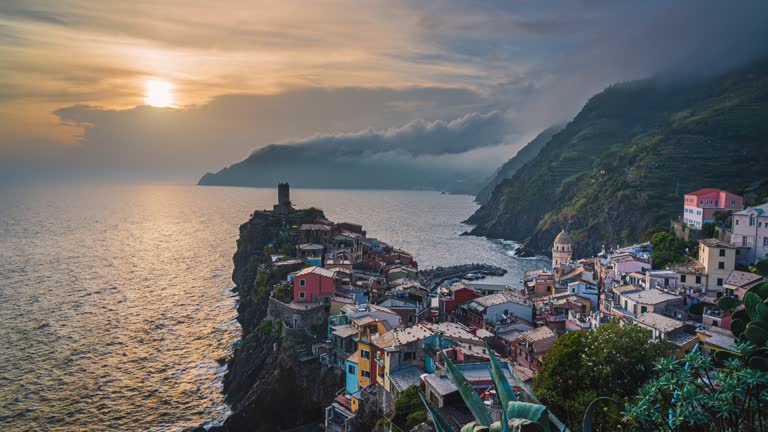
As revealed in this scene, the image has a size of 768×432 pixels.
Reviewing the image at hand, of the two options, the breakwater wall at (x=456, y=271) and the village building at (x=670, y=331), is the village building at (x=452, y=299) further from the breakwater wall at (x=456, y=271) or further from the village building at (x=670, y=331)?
the breakwater wall at (x=456, y=271)

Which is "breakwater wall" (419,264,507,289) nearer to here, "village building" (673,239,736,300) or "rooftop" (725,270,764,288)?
"village building" (673,239,736,300)

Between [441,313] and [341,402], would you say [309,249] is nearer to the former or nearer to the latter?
[441,313]

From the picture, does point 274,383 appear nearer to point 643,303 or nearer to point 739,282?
point 643,303

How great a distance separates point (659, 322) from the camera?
3322cm

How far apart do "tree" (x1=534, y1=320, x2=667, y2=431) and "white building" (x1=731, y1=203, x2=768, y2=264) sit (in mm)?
28466

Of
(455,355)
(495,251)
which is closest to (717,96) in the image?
(495,251)

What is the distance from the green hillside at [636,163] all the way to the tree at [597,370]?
71.2m

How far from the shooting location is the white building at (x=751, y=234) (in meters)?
45.0

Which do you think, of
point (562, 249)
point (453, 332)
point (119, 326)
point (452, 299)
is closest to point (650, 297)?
point (452, 299)

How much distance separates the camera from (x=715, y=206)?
60750 millimetres

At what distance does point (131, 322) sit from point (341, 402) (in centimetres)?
3853

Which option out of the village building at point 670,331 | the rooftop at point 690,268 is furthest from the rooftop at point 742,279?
the village building at point 670,331

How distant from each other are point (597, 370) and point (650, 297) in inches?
741

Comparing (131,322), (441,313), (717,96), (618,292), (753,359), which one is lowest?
(131,322)
